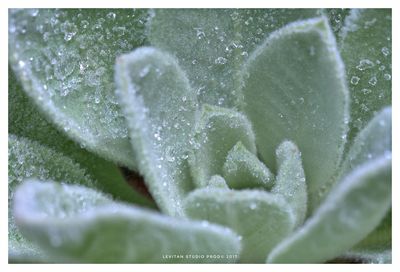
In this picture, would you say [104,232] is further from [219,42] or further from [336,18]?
[336,18]

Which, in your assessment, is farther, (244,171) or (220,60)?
(220,60)

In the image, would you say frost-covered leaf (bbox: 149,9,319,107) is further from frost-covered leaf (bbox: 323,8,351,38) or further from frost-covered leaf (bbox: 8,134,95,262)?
frost-covered leaf (bbox: 8,134,95,262)

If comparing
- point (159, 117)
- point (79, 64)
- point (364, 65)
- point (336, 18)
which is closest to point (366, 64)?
point (364, 65)

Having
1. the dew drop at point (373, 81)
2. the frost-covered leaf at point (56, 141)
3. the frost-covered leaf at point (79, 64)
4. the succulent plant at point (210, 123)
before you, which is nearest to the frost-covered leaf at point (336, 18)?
the succulent plant at point (210, 123)

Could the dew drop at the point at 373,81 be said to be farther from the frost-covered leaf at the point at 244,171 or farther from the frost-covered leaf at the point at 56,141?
the frost-covered leaf at the point at 56,141

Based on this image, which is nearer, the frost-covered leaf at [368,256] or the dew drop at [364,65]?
the frost-covered leaf at [368,256]

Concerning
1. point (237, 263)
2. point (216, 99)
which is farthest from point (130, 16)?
point (237, 263)
